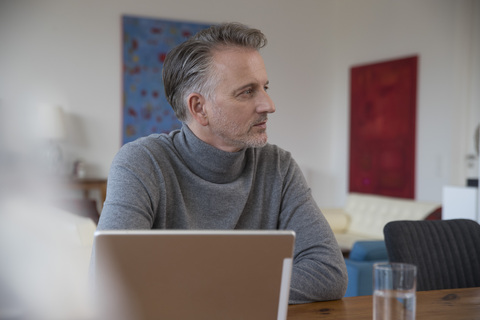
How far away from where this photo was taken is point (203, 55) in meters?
1.47

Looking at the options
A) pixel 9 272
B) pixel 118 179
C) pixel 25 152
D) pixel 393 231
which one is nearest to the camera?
pixel 118 179

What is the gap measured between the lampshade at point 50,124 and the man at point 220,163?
3.86m

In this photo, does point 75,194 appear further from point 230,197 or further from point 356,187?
point 230,197

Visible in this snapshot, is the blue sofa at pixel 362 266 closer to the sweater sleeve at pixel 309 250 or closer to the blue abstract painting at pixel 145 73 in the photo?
the sweater sleeve at pixel 309 250

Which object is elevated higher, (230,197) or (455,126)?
(455,126)

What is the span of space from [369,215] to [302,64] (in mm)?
2412

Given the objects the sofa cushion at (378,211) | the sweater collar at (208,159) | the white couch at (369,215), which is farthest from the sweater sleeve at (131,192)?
the sofa cushion at (378,211)

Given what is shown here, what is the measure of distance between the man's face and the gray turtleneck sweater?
8cm

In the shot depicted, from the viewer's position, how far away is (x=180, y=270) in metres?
0.76

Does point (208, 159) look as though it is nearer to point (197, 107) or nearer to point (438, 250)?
point (197, 107)

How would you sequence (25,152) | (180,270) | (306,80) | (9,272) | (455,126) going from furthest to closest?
(306,80) < (25,152) < (455,126) < (9,272) < (180,270)

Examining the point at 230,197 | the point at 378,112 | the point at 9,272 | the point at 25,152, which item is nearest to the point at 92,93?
the point at 25,152

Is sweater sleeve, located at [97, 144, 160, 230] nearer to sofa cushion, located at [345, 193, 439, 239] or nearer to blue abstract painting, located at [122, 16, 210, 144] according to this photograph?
sofa cushion, located at [345, 193, 439, 239]

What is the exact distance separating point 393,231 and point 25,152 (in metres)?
4.42
